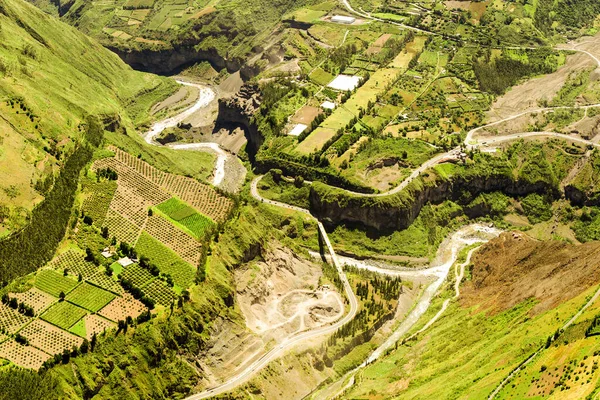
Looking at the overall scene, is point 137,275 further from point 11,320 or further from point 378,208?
point 378,208

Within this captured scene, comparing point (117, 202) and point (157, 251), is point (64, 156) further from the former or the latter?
point (157, 251)

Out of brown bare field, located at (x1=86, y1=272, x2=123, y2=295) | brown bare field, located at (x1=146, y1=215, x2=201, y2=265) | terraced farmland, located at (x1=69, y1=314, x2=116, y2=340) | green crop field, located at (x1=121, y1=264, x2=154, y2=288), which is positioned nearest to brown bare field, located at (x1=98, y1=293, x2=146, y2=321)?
terraced farmland, located at (x1=69, y1=314, x2=116, y2=340)

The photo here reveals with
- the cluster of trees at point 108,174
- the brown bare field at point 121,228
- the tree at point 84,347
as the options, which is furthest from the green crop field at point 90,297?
the cluster of trees at point 108,174

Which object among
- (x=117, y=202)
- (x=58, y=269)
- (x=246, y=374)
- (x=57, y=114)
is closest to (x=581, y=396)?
(x=246, y=374)

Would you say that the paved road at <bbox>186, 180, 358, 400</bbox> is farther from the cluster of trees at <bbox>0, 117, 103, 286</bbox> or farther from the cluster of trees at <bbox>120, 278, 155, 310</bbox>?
the cluster of trees at <bbox>0, 117, 103, 286</bbox>

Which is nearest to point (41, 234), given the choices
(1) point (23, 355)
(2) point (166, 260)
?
(2) point (166, 260)
